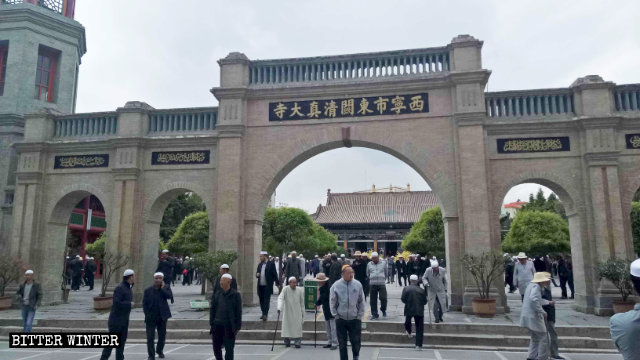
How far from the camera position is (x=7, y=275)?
14727mm

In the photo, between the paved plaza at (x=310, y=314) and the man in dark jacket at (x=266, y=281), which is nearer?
the paved plaza at (x=310, y=314)

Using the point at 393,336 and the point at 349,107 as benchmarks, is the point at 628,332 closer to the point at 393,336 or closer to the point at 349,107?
the point at 393,336

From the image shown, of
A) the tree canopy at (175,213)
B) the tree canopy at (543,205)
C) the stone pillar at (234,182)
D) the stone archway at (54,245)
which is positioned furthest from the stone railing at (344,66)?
the tree canopy at (543,205)

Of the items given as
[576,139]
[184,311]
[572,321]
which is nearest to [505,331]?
[572,321]

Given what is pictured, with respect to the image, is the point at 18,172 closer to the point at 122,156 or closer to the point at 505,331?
the point at 122,156

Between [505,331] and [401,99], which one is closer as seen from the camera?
[505,331]

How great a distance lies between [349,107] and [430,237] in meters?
21.2

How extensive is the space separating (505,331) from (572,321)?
2.18 metres

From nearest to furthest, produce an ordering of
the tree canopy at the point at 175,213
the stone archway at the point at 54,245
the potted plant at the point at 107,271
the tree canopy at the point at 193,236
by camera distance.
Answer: the potted plant at the point at 107,271, the stone archway at the point at 54,245, the tree canopy at the point at 193,236, the tree canopy at the point at 175,213

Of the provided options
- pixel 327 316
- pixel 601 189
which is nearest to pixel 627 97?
pixel 601 189

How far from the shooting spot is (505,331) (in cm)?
1033

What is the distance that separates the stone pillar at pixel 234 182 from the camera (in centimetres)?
1429

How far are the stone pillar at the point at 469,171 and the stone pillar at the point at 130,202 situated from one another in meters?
9.76

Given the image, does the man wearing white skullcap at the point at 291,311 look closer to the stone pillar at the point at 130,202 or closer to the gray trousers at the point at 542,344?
the gray trousers at the point at 542,344
